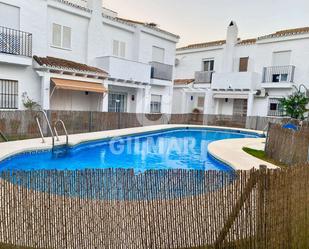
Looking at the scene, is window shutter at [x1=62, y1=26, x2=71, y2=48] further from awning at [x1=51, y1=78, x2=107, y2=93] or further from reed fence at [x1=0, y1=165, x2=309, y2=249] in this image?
reed fence at [x1=0, y1=165, x2=309, y2=249]

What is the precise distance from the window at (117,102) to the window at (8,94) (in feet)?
32.2

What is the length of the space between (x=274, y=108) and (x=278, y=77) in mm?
3502

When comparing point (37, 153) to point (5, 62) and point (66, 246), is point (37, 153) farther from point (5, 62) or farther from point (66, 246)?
point (66, 246)

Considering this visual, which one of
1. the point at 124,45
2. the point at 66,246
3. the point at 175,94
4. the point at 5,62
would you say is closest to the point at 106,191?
the point at 66,246

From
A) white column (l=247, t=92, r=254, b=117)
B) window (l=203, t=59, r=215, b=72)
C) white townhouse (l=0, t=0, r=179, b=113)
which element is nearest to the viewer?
white townhouse (l=0, t=0, r=179, b=113)

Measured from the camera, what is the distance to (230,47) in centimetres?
3434

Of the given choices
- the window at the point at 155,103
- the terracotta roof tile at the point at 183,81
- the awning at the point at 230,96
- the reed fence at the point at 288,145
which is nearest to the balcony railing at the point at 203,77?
the terracotta roof tile at the point at 183,81

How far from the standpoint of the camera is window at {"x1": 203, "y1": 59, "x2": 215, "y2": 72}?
121ft

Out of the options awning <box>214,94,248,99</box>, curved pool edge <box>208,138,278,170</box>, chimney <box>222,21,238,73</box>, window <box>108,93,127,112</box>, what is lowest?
curved pool edge <box>208,138,278,170</box>

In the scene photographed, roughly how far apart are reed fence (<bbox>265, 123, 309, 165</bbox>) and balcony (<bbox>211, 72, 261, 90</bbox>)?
17844 millimetres

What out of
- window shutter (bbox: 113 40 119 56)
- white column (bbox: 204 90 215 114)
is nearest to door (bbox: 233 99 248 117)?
white column (bbox: 204 90 215 114)

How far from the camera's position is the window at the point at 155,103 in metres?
32.0

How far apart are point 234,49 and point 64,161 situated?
1099 inches

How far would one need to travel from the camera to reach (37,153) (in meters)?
13.4
